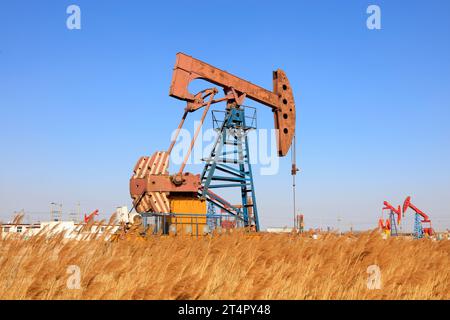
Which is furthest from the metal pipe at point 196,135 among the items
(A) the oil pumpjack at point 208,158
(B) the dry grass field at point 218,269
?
(B) the dry grass field at point 218,269

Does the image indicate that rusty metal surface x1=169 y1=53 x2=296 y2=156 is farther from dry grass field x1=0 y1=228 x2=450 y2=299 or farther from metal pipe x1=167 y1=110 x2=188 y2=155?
dry grass field x1=0 y1=228 x2=450 y2=299

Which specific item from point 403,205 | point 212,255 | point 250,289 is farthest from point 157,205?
point 403,205

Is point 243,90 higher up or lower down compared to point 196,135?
higher up

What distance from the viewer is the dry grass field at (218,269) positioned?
14.4 feet

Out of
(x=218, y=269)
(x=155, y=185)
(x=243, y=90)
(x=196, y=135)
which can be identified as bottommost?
(x=218, y=269)

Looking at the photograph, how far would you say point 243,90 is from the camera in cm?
2058

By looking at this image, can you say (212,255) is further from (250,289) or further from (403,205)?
(403,205)

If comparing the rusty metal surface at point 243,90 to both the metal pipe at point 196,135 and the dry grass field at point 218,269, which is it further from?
the dry grass field at point 218,269

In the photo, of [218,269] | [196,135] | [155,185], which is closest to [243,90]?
[196,135]

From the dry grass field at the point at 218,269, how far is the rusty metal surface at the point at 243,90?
431 inches

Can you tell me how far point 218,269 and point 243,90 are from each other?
627 inches

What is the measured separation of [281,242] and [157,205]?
9510 mm

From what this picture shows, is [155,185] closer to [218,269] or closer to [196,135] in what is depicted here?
[196,135]

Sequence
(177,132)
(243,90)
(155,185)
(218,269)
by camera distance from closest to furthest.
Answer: (218,269)
(155,185)
(177,132)
(243,90)
